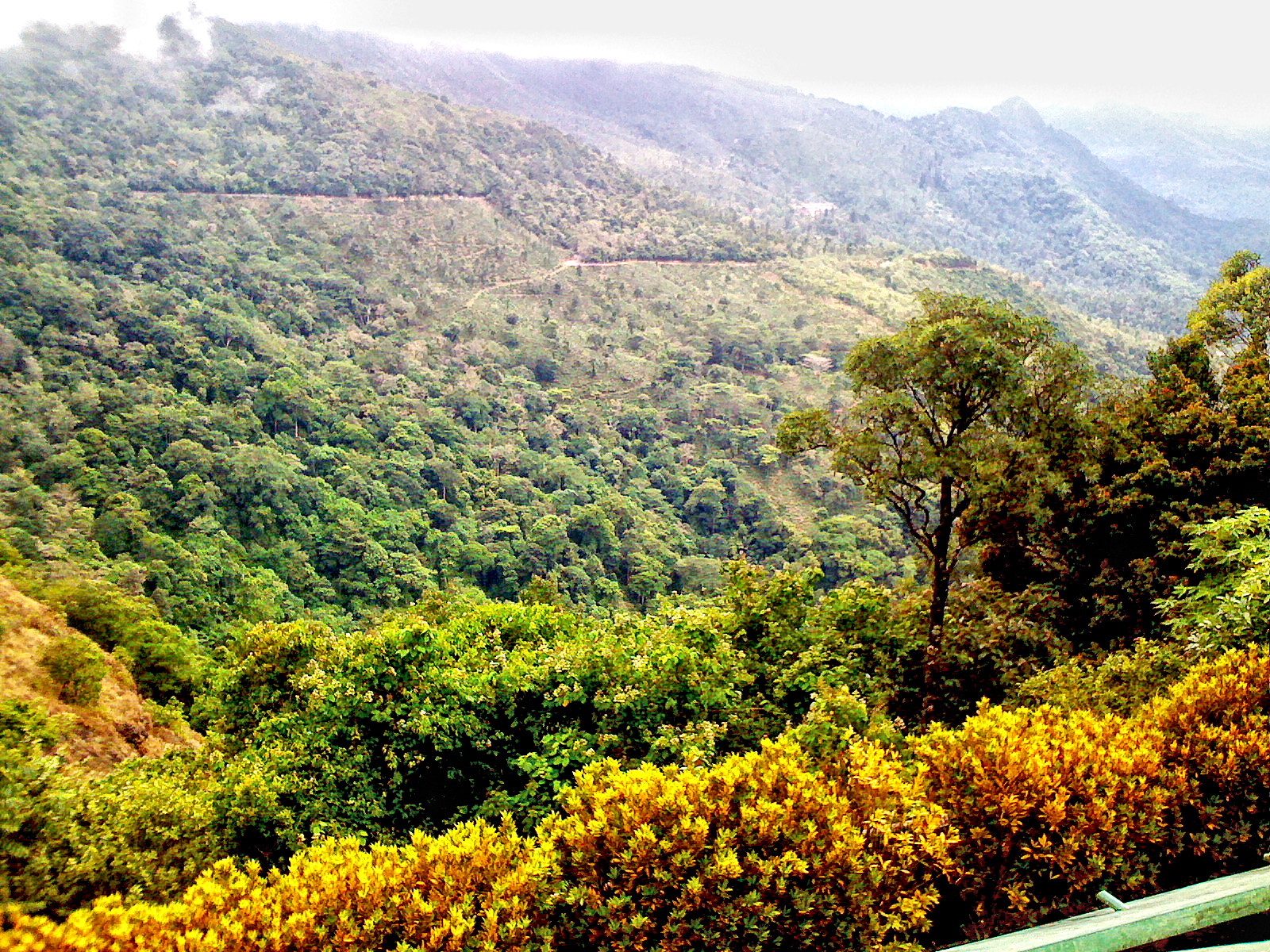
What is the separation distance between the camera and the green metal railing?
199 centimetres

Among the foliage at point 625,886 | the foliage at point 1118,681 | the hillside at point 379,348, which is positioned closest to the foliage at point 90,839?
the foliage at point 625,886

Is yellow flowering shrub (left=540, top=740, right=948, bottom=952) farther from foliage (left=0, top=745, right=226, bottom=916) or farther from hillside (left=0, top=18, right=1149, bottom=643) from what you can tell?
hillside (left=0, top=18, right=1149, bottom=643)

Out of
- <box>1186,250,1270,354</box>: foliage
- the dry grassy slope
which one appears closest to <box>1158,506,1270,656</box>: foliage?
<box>1186,250,1270,354</box>: foliage

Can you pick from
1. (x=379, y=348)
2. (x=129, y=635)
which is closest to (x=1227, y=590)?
(x=129, y=635)

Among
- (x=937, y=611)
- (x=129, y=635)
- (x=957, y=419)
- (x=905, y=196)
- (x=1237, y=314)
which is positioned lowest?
(x=129, y=635)

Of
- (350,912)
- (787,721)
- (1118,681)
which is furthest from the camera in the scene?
(787,721)

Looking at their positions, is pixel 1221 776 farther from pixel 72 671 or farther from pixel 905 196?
pixel 905 196

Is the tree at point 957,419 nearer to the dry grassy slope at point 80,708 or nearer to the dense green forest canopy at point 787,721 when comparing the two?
the dense green forest canopy at point 787,721

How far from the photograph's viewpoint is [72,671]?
47.5ft

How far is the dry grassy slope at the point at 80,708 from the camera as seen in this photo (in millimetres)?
13188

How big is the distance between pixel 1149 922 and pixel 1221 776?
3.60 ft

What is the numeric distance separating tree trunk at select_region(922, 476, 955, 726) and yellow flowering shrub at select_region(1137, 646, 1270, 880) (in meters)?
3.85

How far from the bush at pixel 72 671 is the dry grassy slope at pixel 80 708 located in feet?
0.45

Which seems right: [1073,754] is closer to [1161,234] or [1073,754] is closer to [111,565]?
[111,565]
